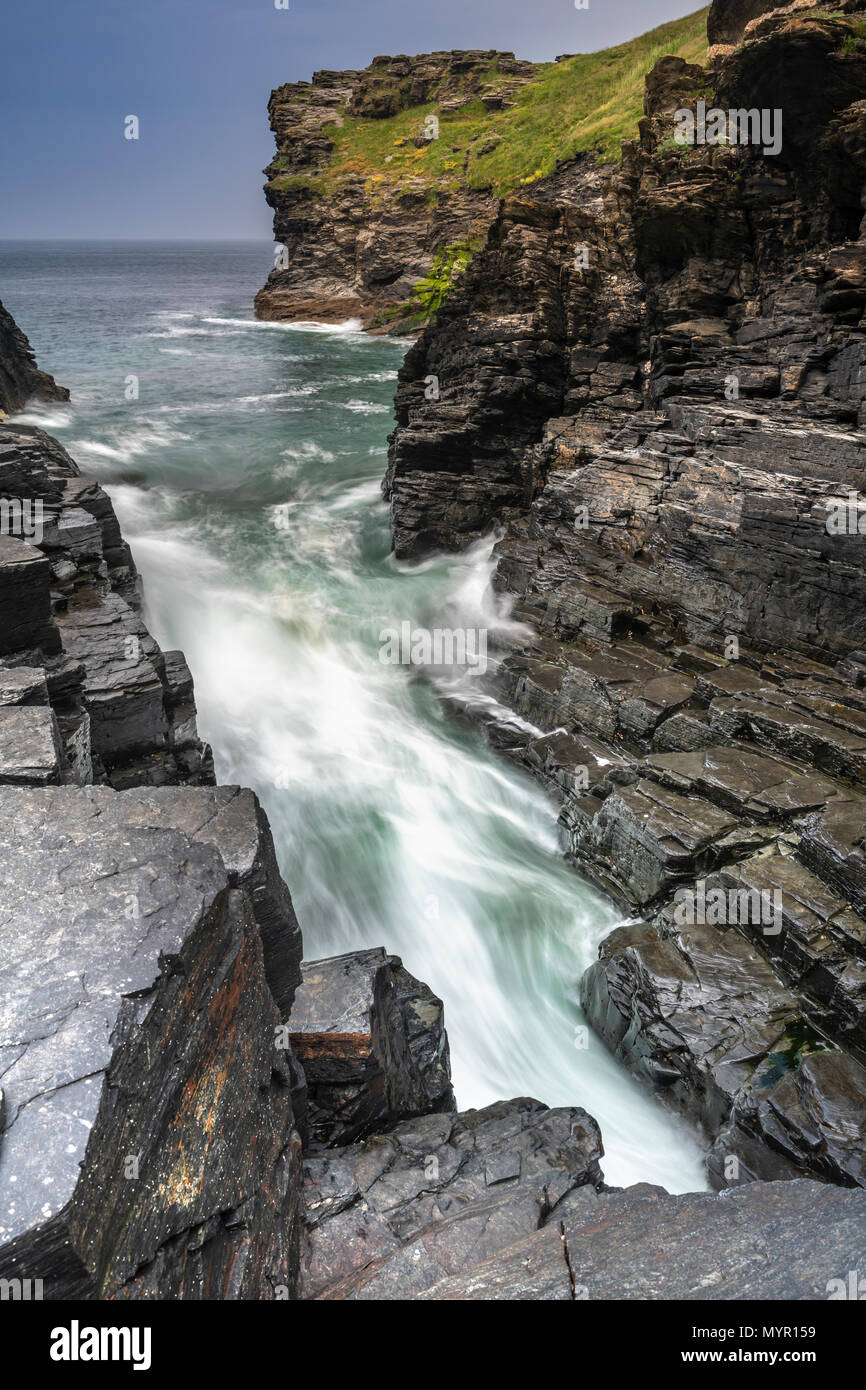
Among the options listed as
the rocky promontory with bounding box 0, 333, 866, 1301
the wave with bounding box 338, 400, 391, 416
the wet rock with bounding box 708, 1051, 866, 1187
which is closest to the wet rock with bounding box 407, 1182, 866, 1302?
the rocky promontory with bounding box 0, 333, 866, 1301

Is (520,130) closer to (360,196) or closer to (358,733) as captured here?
(360,196)

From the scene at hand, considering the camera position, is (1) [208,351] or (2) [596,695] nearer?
(2) [596,695]

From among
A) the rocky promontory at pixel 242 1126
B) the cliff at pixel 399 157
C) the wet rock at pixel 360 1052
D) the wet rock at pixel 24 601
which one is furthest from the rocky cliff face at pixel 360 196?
the rocky promontory at pixel 242 1126

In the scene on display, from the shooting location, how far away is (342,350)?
187 feet

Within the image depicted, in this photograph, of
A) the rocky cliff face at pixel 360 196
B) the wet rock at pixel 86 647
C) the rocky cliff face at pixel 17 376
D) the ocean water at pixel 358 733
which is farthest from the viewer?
the rocky cliff face at pixel 360 196

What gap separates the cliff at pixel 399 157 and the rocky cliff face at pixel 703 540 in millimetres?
39601

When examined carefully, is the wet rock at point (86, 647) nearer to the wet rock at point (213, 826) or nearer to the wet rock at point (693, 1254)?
the wet rock at point (213, 826)

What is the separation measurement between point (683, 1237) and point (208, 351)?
6394 centimetres

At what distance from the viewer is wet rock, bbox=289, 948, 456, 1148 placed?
6551 mm

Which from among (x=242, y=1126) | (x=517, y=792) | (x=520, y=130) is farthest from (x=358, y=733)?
(x=520, y=130)

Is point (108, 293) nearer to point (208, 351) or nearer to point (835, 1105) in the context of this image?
point (208, 351)

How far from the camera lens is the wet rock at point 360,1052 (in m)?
6.55

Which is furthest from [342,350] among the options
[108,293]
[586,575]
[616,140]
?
[108,293]

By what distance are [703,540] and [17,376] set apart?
30.8 m
